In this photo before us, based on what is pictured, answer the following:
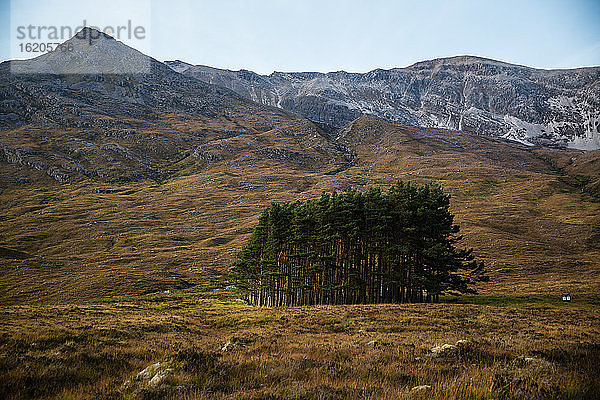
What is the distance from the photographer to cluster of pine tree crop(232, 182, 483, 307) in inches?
1740

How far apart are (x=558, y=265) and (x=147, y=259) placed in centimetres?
11867

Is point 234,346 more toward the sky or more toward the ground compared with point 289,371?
more toward the ground

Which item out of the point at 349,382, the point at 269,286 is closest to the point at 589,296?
the point at 269,286

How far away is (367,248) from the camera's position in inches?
1881

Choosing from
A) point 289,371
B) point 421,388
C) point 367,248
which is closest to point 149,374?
point 289,371

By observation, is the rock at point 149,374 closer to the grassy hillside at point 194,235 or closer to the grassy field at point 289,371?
the grassy field at point 289,371

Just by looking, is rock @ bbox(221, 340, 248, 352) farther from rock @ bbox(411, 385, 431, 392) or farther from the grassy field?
rock @ bbox(411, 385, 431, 392)

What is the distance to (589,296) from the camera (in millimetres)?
46688

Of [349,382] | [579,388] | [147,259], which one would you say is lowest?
[147,259]

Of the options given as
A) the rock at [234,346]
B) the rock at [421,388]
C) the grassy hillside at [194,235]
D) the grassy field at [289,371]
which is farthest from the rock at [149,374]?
the grassy hillside at [194,235]

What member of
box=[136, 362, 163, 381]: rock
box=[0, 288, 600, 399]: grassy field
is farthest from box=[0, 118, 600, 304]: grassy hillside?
box=[136, 362, 163, 381]: rock

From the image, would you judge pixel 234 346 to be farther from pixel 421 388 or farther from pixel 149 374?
pixel 421 388

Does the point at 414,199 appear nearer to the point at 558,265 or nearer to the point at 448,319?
the point at 448,319

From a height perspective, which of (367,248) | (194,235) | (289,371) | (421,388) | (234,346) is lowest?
(194,235)
